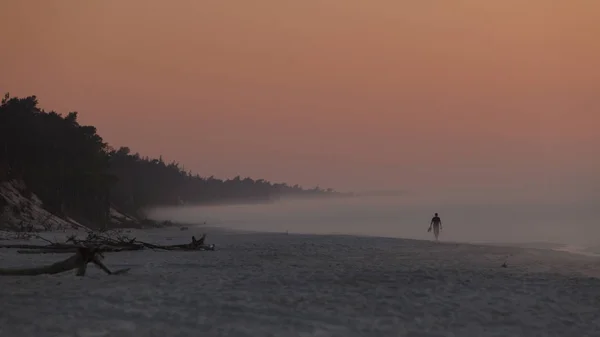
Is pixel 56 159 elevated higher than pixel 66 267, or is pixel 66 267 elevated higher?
pixel 56 159

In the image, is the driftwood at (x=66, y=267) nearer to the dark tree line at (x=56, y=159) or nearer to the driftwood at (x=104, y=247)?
the driftwood at (x=104, y=247)

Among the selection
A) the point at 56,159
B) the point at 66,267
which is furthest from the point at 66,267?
the point at 56,159

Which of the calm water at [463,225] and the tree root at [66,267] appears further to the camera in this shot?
the calm water at [463,225]

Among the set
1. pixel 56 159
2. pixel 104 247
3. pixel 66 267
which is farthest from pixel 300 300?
pixel 56 159

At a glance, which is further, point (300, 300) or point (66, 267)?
point (66, 267)

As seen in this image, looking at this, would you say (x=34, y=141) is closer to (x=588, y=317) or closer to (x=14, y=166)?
(x=14, y=166)

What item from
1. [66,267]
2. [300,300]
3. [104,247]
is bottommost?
[300,300]

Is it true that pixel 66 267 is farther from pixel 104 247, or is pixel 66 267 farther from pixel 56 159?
pixel 56 159

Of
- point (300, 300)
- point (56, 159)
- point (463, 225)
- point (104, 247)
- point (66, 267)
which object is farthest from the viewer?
point (463, 225)

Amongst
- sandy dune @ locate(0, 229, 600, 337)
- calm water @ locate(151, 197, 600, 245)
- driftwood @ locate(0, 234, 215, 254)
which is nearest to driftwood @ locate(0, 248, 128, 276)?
sandy dune @ locate(0, 229, 600, 337)

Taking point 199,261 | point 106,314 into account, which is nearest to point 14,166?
point 199,261

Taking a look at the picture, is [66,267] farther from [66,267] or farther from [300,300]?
[300,300]

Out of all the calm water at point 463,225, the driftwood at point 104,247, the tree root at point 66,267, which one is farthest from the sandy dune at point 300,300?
the calm water at point 463,225

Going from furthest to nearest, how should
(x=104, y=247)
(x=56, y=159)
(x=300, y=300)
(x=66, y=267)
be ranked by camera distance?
1. (x=56, y=159)
2. (x=104, y=247)
3. (x=66, y=267)
4. (x=300, y=300)
